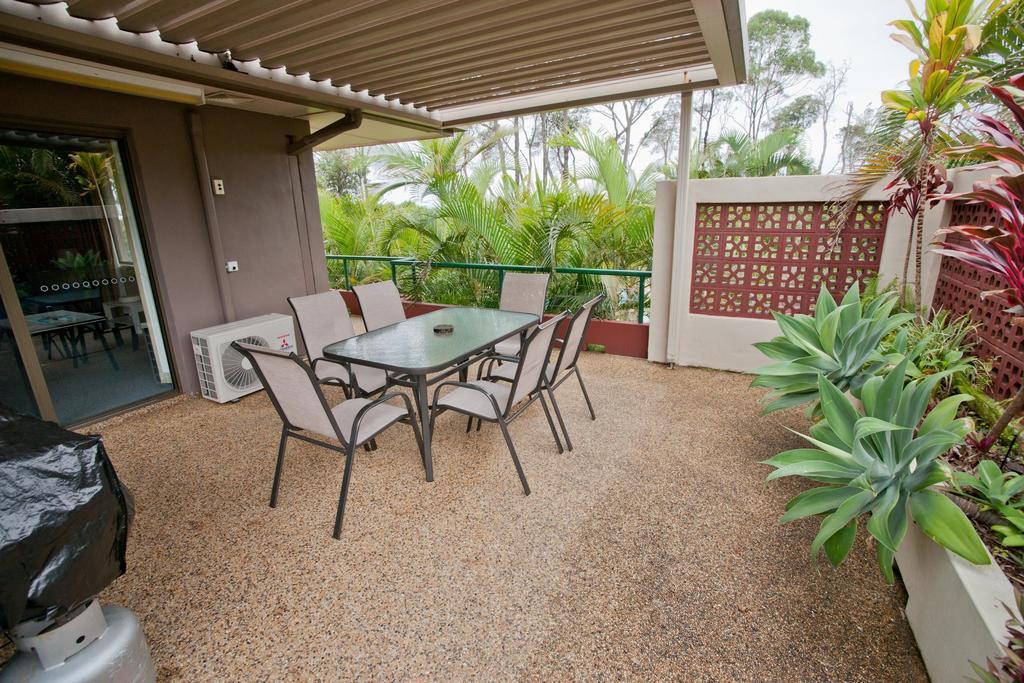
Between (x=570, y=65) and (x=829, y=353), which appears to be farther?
(x=570, y=65)

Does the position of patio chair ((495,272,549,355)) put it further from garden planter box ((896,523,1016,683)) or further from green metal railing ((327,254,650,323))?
garden planter box ((896,523,1016,683))

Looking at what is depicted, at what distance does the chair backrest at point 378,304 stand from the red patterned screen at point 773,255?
2.80 m

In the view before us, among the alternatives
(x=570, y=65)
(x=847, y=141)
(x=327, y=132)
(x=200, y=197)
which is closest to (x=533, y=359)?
(x=570, y=65)

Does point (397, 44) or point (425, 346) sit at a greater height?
point (397, 44)

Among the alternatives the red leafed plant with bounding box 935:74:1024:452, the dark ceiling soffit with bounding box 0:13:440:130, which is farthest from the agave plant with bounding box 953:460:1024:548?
the dark ceiling soffit with bounding box 0:13:440:130

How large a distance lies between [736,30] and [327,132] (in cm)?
347

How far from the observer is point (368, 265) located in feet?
25.1

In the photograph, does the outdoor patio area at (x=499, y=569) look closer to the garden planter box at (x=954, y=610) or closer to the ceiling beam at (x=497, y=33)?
the garden planter box at (x=954, y=610)

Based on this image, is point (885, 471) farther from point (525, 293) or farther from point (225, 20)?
point (225, 20)

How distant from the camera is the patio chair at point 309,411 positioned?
206cm

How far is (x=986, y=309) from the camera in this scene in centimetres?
249

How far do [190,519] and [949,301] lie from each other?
4670mm

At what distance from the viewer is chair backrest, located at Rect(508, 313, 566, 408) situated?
8.02ft

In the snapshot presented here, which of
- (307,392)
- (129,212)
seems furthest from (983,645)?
(129,212)
